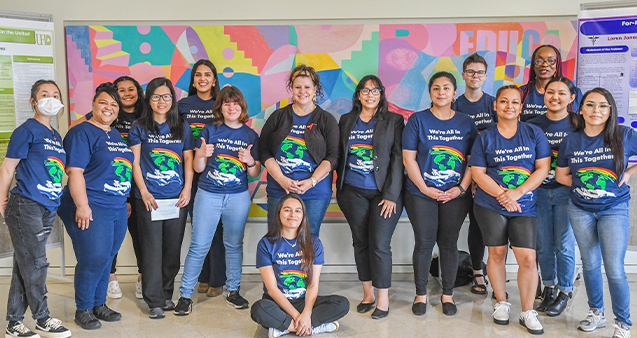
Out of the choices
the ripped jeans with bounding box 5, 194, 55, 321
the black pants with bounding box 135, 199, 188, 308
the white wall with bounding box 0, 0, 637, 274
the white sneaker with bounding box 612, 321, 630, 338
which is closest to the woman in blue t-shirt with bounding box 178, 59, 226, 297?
the black pants with bounding box 135, 199, 188, 308

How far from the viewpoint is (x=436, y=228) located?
117 inches

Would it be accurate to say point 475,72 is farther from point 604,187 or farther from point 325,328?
point 325,328

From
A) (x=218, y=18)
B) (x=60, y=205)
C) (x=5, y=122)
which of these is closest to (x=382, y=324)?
(x=60, y=205)

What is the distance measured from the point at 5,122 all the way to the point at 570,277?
4045 mm

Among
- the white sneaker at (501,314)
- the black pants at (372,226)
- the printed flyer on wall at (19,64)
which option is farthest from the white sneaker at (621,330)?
the printed flyer on wall at (19,64)

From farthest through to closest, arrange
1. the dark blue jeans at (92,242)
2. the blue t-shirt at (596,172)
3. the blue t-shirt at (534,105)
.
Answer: the blue t-shirt at (534,105)
the dark blue jeans at (92,242)
the blue t-shirt at (596,172)

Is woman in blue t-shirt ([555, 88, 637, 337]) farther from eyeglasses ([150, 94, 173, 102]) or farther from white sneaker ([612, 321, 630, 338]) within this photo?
eyeglasses ([150, 94, 173, 102])

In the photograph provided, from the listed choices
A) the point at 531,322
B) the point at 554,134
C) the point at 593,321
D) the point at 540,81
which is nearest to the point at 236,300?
the point at 531,322

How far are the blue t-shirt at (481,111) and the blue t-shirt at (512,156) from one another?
0.40 meters

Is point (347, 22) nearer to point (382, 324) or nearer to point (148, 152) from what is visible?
point (148, 152)

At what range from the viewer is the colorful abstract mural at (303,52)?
3.78 meters

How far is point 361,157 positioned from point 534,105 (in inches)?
49.5

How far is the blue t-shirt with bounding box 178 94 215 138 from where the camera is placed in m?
3.28

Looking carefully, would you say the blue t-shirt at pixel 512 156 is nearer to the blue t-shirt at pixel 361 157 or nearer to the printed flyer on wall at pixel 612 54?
the blue t-shirt at pixel 361 157
